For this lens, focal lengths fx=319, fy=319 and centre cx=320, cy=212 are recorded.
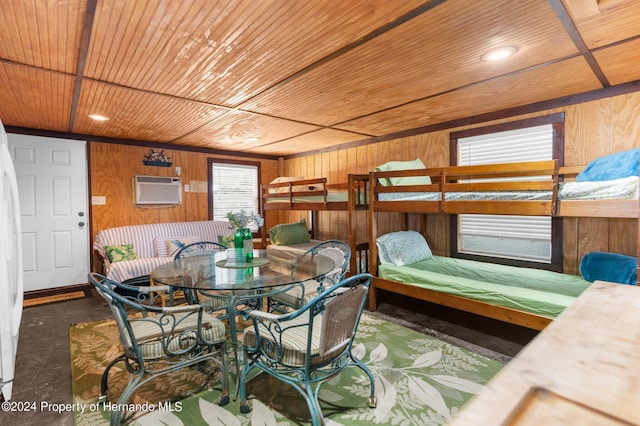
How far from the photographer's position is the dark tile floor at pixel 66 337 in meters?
2.04

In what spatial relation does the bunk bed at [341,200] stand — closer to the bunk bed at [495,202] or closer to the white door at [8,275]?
the bunk bed at [495,202]

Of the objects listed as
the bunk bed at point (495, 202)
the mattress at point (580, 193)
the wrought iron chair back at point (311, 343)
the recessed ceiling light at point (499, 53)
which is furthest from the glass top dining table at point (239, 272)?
the recessed ceiling light at point (499, 53)

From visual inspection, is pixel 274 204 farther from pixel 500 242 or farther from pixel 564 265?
pixel 564 265

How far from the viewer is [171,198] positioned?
16.6 ft

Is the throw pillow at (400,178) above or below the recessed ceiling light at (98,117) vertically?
below

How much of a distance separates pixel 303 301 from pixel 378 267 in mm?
1241

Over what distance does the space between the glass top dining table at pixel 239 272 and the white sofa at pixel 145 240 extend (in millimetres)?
1517

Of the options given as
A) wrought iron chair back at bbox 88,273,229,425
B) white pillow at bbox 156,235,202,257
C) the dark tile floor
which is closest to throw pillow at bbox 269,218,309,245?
white pillow at bbox 156,235,202,257

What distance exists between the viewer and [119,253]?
13.5 feet

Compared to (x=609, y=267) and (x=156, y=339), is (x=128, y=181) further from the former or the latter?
(x=609, y=267)

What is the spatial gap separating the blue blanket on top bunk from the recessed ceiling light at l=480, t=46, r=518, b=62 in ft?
6.16

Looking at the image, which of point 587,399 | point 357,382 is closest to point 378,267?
point 357,382

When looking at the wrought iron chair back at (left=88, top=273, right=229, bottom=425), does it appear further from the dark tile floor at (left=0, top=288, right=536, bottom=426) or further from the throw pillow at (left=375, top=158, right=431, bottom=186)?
the throw pillow at (left=375, top=158, right=431, bottom=186)

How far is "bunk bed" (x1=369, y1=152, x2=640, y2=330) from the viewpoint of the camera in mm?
2162
